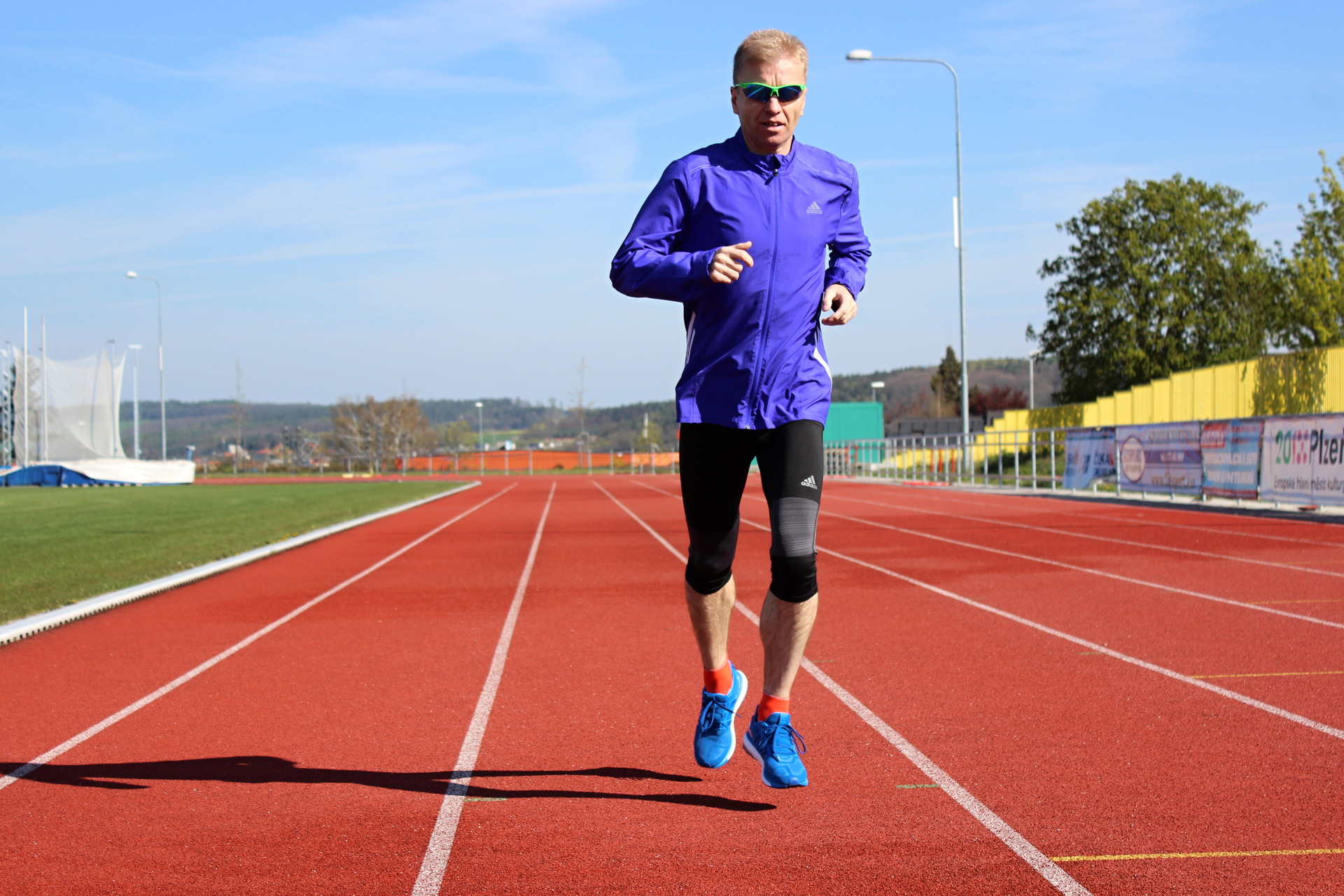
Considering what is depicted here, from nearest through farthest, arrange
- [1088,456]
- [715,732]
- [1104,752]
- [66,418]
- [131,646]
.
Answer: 1. [715,732]
2. [1104,752]
3. [131,646]
4. [1088,456]
5. [66,418]

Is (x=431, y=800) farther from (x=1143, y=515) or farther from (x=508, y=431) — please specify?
(x=508, y=431)

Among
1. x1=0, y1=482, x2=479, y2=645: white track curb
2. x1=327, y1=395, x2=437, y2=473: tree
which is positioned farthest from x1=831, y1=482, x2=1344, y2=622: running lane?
x1=327, y1=395, x2=437, y2=473: tree

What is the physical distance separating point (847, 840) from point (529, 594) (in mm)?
6714

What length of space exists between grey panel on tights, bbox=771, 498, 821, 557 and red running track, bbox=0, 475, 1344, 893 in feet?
2.71

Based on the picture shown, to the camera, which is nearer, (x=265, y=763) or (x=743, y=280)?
(x=743, y=280)

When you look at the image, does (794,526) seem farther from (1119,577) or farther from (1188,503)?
(1188,503)

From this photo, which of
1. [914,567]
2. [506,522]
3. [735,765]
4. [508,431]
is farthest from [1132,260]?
[508,431]

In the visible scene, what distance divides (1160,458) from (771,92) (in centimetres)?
1981

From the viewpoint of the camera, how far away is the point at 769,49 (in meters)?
3.56

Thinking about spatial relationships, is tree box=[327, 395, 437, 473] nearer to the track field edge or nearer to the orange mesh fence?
the orange mesh fence

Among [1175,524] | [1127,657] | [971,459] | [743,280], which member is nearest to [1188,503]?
[1175,524]

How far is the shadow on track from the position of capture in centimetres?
388

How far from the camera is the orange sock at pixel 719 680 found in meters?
3.87

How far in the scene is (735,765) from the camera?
14.1 feet
